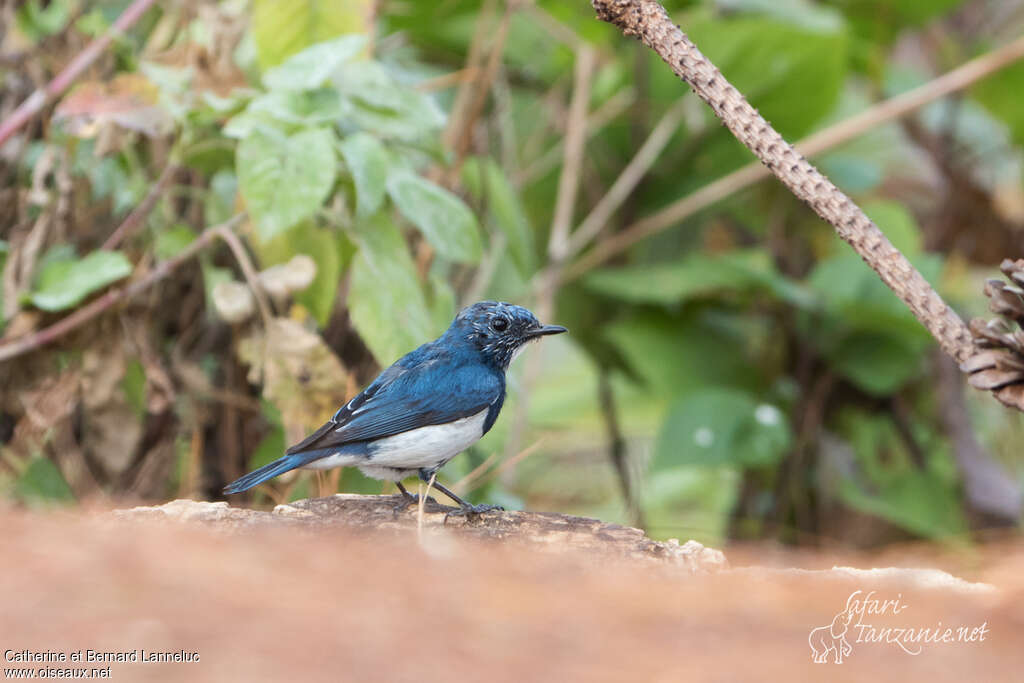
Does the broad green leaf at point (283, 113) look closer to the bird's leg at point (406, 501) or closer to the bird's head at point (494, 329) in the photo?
the bird's head at point (494, 329)

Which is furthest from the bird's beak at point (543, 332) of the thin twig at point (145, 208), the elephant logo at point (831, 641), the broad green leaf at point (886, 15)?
the broad green leaf at point (886, 15)

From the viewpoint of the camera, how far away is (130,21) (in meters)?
2.94

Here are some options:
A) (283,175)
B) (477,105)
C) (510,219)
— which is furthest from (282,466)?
(477,105)

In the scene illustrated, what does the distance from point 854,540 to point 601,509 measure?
116 centimetres

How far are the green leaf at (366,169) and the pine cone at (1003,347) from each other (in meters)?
1.39

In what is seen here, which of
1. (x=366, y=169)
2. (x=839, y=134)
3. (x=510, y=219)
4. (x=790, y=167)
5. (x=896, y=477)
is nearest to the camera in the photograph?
(x=790, y=167)

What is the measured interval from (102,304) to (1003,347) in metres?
2.06

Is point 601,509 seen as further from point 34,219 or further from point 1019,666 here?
point 1019,666

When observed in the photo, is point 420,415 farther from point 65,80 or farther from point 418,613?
point 65,80

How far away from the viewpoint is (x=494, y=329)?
7.77 feet

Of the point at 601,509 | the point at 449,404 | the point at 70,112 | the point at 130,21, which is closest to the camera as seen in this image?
the point at 449,404

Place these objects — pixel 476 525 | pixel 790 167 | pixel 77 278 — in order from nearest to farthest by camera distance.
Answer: pixel 790 167
pixel 476 525
pixel 77 278

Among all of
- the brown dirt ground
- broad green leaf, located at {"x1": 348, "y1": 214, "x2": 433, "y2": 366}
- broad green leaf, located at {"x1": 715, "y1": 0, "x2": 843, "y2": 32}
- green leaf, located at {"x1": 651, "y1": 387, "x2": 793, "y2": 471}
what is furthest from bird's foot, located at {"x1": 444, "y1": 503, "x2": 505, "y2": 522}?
broad green leaf, located at {"x1": 715, "y1": 0, "x2": 843, "y2": 32}

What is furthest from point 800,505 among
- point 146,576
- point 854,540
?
point 146,576
